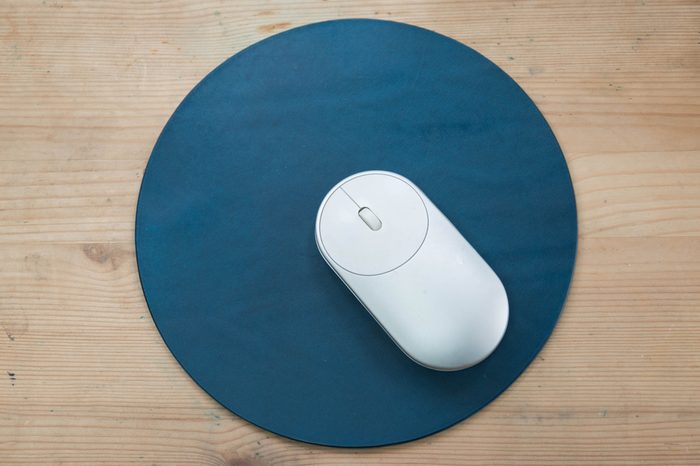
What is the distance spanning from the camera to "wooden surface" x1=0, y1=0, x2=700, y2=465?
1.73 ft

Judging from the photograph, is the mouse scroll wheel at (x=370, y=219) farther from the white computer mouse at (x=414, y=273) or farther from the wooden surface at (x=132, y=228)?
the wooden surface at (x=132, y=228)

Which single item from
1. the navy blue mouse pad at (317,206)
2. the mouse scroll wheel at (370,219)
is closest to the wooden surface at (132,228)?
the navy blue mouse pad at (317,206)

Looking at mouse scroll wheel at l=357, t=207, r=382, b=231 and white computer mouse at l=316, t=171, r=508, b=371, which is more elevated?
mouse scroll wheel at l=357, t=207, r=382, b=231

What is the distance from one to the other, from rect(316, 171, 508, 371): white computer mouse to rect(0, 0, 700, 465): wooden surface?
99 millimetres

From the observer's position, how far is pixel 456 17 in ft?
2.12

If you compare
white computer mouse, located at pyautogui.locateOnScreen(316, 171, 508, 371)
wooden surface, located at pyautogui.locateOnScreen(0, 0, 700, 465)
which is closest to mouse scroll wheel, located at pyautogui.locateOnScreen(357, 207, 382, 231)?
white computer mouse, located at pyautogui.locateOnScreen(316, 171, 508, 371)

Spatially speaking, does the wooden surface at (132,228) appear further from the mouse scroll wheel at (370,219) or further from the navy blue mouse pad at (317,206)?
the mouse scroll wheel at (370,219)

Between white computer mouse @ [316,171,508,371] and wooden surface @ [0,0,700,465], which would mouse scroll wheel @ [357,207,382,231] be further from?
wooden surface @ [0,0,700,465]

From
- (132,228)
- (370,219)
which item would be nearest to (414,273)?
(370,219)

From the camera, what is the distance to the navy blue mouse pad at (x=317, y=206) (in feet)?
1.70

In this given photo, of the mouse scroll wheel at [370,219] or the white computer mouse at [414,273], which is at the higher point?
the mouse scroll wheel at [370,219]

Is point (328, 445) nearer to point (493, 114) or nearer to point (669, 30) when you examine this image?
point (493, 114)

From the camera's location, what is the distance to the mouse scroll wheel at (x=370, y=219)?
490 mm

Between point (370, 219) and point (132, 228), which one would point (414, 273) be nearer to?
point (370, 219)
